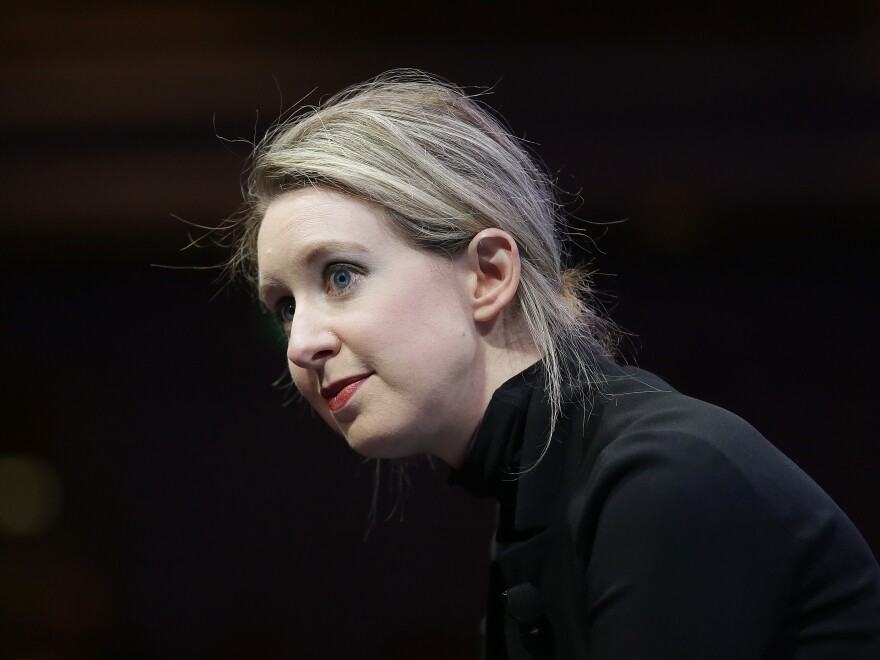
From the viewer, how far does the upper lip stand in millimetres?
1239

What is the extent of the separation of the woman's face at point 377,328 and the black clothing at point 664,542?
0.26ft

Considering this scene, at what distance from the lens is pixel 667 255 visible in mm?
2092

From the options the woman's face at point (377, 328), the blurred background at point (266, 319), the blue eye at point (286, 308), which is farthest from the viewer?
the blurred background at point (266, 319)

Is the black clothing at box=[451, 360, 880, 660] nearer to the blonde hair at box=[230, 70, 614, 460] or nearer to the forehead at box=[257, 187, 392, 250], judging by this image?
the blonde hair at box=[230, 70, 614, 460]

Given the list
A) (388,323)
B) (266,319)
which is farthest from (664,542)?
(266,319)

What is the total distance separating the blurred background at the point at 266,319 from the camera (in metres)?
2.01

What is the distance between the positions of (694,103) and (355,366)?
44.4 inches

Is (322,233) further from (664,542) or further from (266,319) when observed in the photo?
(266,319)

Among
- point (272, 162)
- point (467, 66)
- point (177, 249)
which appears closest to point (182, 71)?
point (177, 249)

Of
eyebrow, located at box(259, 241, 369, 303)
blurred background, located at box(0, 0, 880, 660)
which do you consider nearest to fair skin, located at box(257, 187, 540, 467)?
eyebrow, located at box(259, 241, 369, 303)

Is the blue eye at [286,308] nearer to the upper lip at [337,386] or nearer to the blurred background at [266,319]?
the upper lip at [337,386]

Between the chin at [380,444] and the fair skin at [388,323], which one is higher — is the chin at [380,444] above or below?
below

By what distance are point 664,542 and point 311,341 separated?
1.63ft

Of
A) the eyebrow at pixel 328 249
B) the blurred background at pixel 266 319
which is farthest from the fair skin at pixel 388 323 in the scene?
the blurred background at pixel 266 319
